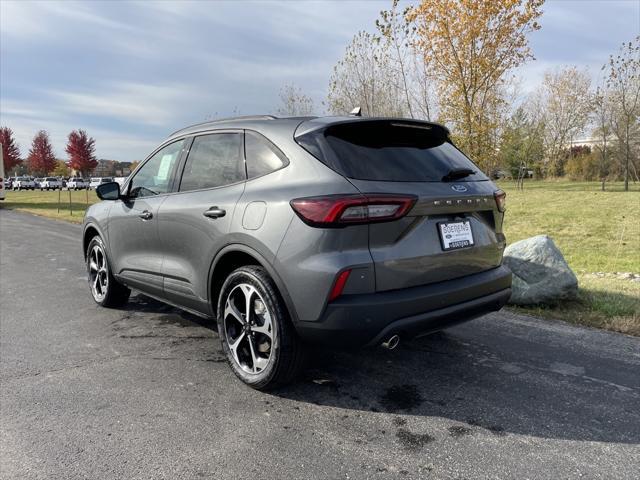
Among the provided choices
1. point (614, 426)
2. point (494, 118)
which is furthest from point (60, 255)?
point (494, 118)

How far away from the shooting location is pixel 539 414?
287cm

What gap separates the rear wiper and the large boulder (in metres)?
2.36

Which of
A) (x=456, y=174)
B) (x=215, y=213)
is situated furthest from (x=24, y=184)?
(x=456, y=174)

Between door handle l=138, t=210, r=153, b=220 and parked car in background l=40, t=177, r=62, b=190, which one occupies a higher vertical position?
parked car in background l=40, t=177, r=62, b=190

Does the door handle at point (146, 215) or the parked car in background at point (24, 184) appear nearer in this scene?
the door handle at point (146, 215)

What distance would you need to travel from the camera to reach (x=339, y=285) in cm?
266

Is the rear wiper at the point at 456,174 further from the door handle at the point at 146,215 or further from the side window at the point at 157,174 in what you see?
the door handle at the point at 146,215

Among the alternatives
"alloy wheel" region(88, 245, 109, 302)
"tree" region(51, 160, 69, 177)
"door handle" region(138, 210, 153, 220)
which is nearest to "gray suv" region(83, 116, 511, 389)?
"door handle" region(138, 210, 153, 220)

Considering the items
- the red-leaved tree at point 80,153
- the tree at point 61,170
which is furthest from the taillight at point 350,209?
the tree at point 61,170

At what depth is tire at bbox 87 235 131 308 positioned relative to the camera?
204 inches

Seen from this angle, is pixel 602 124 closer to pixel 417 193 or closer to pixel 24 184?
pixel 417 193

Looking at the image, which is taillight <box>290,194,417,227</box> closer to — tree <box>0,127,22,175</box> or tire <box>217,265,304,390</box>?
tire <box>217,265,304,390</box>

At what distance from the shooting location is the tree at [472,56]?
17578 mm

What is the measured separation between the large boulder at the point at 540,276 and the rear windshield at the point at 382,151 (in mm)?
2355
